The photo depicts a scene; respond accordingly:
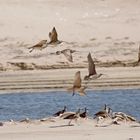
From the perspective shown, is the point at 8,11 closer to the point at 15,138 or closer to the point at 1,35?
the point at 1,35

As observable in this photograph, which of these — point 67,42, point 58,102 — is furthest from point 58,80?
point 67,42

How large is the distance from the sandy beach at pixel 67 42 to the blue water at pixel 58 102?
59cm

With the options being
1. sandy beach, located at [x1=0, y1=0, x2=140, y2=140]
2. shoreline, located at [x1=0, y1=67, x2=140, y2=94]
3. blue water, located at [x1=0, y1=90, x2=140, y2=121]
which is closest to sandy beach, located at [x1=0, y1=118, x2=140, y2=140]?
blue water, located at [x1=0, y1=90, x2=140, y2=121]

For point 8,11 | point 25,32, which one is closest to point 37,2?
point 8,11

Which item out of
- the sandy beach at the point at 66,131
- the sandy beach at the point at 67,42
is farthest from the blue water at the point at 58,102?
the sandy beach at the point at 66,131

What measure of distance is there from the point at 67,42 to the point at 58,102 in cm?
487

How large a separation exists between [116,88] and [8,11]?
234 inches

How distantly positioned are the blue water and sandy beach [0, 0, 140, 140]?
586 mm

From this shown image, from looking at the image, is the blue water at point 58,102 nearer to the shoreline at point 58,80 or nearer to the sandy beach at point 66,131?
the shoreline at point 58,80

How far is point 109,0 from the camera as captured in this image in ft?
72.6

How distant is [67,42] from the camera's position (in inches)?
751

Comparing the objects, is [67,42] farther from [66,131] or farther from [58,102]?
[66,131]

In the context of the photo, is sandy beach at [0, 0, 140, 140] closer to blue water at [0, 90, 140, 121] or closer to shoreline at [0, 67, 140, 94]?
shoreline at [0, 67, 140, 94]

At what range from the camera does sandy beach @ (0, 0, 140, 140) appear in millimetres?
16609
